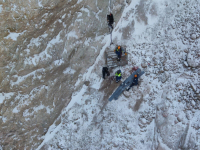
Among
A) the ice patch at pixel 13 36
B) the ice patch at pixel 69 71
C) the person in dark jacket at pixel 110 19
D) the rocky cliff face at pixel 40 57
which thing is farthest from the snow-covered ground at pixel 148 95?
the ice patch at pixel 13 36

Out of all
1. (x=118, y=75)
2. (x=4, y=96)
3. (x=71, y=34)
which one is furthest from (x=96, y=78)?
(x=4, y=96)

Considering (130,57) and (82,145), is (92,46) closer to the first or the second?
(130,57)

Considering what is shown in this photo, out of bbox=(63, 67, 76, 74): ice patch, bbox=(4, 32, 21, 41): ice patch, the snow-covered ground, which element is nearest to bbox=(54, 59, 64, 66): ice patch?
bbox=(63, 67, 76, 74): ice patch

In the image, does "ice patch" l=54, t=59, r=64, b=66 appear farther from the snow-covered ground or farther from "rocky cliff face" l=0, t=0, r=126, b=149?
the snow-covered ground

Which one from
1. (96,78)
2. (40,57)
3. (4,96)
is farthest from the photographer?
(96,78)

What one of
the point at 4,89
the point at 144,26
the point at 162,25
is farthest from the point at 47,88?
the point at 162,25

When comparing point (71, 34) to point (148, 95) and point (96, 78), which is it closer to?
point (96, 78)
